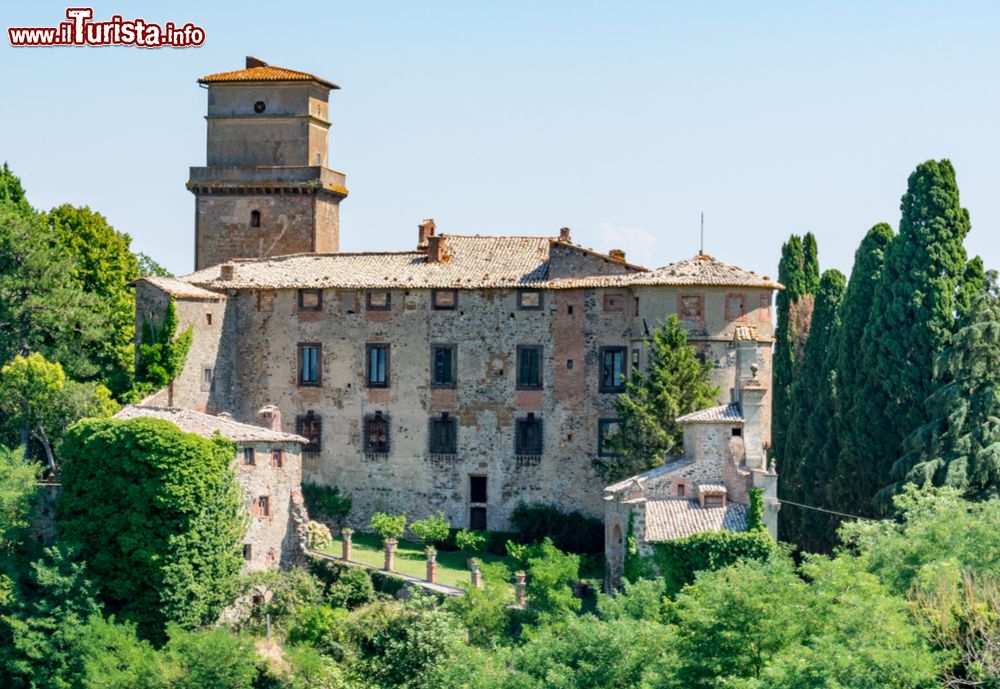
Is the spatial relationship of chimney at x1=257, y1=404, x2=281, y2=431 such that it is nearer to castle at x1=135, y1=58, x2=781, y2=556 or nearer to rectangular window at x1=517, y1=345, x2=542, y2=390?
castle at x1=135, y1=58, x2=781, y2=556

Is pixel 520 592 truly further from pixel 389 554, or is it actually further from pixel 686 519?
pixel 686 519

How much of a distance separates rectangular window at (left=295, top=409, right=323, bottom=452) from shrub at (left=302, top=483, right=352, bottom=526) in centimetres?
120

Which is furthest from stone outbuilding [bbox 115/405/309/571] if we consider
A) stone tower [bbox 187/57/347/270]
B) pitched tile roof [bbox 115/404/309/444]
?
stone tower [bbox 187/57/347/270]

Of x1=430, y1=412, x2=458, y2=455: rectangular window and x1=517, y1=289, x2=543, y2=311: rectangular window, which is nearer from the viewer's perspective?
x1=517, y1=289, x2=543, y2=311: rectangular window

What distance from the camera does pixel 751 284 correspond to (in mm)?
63438

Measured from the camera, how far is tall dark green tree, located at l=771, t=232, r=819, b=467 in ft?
237

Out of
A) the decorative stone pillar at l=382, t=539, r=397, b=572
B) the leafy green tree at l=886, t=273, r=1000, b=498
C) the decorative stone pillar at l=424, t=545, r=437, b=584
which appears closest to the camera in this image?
the leafy green tree at l=886, t=273, r=1000, b=498

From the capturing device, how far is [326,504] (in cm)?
6556

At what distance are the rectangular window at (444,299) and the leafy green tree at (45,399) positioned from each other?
938cm

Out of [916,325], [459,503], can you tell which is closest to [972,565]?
[916,325]

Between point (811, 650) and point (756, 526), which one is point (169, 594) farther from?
point (811, 650)

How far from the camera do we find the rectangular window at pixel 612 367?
65000 millimetres

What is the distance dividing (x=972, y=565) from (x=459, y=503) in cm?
1909

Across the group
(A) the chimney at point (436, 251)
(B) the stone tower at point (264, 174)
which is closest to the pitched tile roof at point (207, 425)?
(A) the chimney at point (436, 251)
